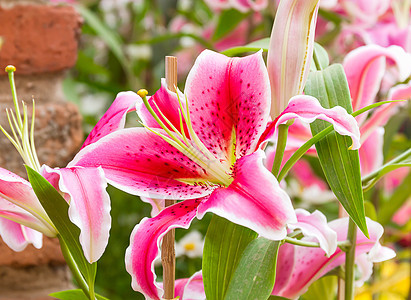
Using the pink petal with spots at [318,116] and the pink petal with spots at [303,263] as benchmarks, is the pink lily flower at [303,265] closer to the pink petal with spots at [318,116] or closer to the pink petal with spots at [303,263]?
the pink petal with spots at [303,263]

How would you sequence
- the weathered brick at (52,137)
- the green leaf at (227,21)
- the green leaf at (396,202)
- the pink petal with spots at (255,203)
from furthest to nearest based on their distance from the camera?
the green leaf at (227,21) < the green leaf at (396,202) < the weathered brick at (52,137) < the pink petal with spots at (255,203)

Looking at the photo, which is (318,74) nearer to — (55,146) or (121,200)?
(55,146)

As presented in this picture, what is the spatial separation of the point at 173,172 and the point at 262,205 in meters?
0.07

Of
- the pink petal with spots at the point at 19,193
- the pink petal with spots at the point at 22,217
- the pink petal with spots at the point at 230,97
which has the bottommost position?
the pink petal with spots at the point at 22,217

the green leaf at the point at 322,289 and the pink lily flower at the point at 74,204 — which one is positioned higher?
the pink lily flower at the point at 74,204

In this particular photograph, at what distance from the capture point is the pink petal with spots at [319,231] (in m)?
0.32

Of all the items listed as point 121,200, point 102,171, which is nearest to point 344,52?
point 121,200

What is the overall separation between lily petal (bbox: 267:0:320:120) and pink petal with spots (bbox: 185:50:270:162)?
1 centimetres

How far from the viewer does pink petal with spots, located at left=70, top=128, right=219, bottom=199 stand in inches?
12.4

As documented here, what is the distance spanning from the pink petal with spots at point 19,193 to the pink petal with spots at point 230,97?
10 cm

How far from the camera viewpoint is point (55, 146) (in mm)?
610

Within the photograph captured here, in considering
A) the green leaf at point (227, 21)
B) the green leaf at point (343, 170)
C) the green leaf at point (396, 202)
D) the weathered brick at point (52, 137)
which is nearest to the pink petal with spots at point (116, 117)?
the green leaf at point (343, 170)

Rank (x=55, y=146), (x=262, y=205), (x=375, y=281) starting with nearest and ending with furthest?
(x=262, y=205)
(x=55, y=146)
(x=375, y=281)

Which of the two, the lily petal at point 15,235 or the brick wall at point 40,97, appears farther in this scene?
the brick wall at point 40,97
